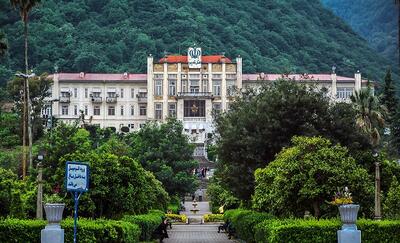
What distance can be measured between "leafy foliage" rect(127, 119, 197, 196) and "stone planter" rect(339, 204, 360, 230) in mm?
A: 34731

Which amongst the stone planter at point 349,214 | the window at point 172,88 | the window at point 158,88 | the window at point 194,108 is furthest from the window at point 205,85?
the stone planter at point 349,214

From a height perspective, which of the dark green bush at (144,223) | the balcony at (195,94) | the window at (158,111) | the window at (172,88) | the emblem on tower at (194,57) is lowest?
the dark green bush at (144,223)

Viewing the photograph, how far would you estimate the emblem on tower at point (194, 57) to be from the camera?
111375mm

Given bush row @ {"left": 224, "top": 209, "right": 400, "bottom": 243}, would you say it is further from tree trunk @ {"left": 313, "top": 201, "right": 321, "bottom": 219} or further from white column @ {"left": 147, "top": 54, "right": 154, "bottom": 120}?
white column @ {"left": 147, "top": 54, "right": 154, "bottom": 120}

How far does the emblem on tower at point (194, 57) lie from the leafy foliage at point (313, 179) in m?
85.8

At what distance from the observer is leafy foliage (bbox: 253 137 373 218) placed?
24359 millimetres

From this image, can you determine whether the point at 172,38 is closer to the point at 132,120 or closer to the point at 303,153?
the point at 132,120

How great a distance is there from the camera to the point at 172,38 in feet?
504

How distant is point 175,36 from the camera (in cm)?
15488

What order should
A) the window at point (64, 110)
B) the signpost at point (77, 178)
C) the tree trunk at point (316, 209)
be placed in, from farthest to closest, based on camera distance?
the window at point (64, 110) < the tree trunk at point (316, 209) < the signpost at point (77, 178)

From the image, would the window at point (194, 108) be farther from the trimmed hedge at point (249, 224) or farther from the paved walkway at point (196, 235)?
the trimmed hedge at point (249, 224)

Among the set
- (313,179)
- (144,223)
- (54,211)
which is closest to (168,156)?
(144,223)

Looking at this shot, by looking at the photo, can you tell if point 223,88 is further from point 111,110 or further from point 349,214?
point 349,214

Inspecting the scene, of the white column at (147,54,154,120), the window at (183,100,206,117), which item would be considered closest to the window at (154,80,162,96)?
the white column at (147,54,154,120)
